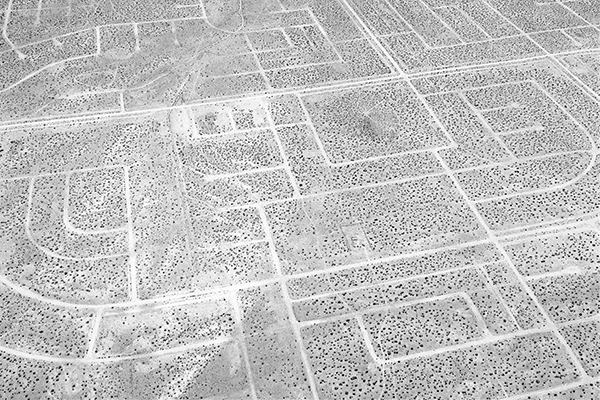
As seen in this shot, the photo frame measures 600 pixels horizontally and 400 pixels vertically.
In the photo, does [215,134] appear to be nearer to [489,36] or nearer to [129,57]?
[129,57]

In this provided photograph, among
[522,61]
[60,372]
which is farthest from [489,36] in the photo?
[60,372]

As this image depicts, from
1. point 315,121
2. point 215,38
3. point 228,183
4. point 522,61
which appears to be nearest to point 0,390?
point 228,183

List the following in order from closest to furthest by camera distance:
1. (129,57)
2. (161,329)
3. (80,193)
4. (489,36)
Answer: (161,329) < (80,193) < (129,57) < (489,36)

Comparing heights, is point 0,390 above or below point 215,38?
below

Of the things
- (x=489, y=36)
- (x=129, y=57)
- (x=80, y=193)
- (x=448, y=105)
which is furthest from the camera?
(x=489, y=36)

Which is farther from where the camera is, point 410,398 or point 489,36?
point 489,36

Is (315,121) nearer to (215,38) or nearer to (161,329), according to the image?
(215,38)
